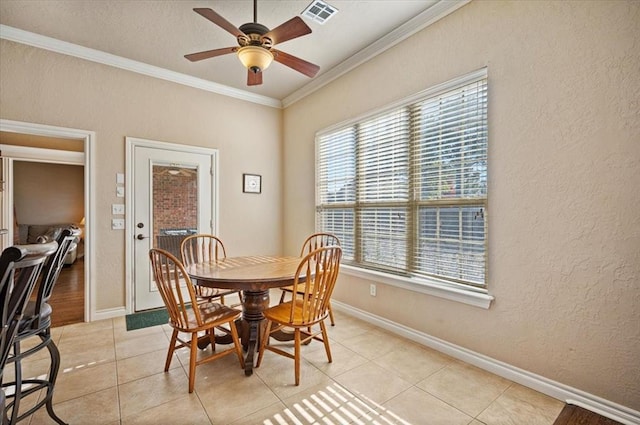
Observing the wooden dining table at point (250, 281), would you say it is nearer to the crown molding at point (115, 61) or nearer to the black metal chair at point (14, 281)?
the black metal chair at point (14, 281)

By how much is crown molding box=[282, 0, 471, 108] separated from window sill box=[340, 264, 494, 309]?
2243 millimetres

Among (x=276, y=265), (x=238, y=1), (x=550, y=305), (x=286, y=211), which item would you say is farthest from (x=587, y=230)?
(x=286, y=211)

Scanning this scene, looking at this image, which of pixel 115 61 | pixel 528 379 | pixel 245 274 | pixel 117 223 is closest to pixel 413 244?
pixel 528 379

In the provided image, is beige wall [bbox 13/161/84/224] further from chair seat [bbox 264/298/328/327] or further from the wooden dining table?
chair seat [bbox 264/298/328/327]

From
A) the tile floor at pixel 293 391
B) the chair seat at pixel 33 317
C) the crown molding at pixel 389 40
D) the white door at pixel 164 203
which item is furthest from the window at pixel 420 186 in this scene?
the chair seat at pixel 33 317

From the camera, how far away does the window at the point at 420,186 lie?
2.34 meters

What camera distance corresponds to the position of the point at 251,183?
439cm

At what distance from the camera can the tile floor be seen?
172 centimetres

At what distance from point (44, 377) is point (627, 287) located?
12.3ft

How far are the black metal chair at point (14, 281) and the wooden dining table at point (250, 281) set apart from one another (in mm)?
1020

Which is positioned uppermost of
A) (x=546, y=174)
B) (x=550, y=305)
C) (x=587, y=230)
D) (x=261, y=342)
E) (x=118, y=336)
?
(x=546, y=174)

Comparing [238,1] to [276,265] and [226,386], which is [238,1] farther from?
[226,386]

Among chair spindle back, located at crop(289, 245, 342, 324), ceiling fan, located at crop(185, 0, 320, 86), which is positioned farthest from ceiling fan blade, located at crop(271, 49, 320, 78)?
chair spindle back, located at crop(289, 245, 342, 324)

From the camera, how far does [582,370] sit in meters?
1.79
